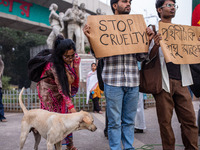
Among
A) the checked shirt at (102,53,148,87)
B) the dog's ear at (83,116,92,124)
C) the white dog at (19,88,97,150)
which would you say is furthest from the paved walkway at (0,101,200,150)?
the checked shirt at (102,53,148,87)

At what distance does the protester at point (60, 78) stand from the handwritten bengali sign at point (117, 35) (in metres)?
0.42

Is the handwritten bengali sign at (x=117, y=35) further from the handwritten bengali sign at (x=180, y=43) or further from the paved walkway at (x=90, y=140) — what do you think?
the paved walkway at (x=90, y=140)

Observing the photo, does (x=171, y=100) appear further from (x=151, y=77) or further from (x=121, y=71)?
(x=121, y=71)

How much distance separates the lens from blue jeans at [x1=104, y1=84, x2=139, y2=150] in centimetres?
249

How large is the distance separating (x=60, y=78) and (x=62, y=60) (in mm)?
263

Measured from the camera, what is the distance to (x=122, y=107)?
8.73ft

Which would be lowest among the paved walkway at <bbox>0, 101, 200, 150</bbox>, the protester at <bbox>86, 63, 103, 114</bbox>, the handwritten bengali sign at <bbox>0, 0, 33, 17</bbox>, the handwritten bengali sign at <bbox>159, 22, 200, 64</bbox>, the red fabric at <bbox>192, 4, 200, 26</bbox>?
the paved walkway at <bbox>0, 101, 200, 150</bbox>

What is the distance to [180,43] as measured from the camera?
2.76m

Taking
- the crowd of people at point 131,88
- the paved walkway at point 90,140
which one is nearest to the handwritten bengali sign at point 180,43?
the crowd of people at point 131,88

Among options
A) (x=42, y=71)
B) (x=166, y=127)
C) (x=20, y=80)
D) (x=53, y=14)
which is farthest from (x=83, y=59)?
(x=20, y=80)

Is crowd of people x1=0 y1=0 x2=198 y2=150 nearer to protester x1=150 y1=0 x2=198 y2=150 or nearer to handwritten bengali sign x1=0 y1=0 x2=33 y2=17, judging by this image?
protester x1=150 y1=0 x2=198 y2=150

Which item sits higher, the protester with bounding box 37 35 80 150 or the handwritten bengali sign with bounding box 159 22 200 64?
the handwritten bengali sign with bounding box 159 22 200 64

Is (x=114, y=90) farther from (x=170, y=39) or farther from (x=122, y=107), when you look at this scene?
(x=170, y=39)

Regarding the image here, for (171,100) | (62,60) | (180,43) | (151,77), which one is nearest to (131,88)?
(151,77)
